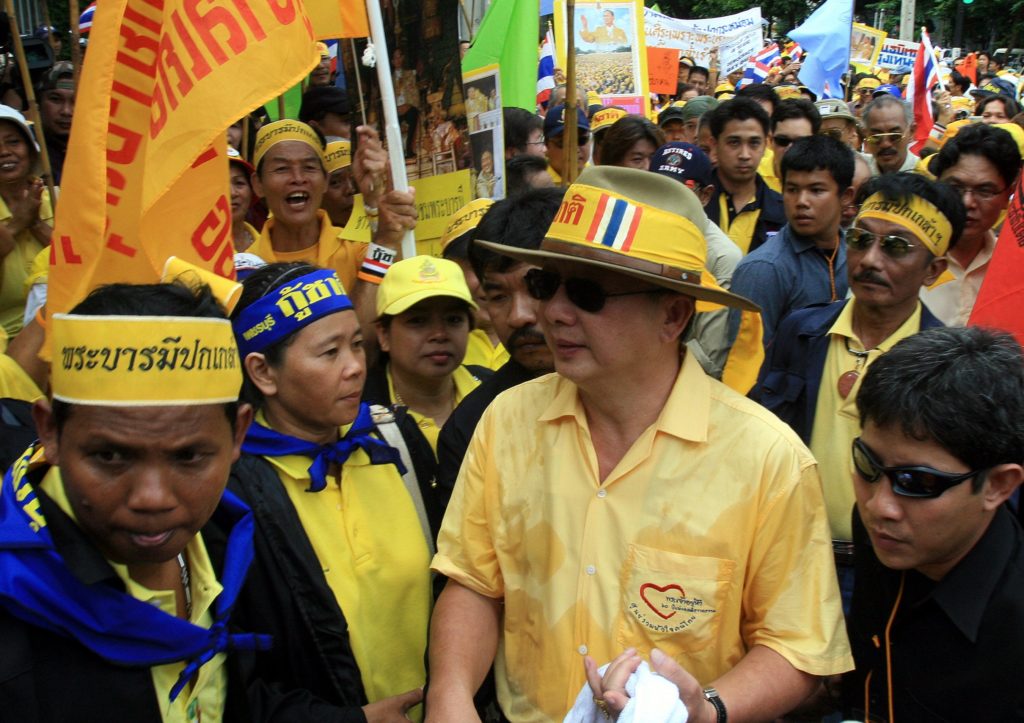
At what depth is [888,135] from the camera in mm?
7094

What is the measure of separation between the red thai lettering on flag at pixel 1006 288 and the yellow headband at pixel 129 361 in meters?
2.39

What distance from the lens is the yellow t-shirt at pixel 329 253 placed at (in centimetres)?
464

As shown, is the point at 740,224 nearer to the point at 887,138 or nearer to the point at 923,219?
the point at 887,138

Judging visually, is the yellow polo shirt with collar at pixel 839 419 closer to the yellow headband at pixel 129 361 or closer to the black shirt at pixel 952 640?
the black shirt at pixel 952 640

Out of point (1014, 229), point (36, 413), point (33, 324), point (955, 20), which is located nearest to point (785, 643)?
point (36, 413)

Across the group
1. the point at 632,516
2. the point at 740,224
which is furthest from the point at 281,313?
the point at 740,224

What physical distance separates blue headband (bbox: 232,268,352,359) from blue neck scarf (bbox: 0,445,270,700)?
2.44 ft

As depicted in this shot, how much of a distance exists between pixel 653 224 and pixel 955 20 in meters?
48.3

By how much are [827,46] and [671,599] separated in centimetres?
1043

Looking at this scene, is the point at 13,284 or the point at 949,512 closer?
the point at 949,512

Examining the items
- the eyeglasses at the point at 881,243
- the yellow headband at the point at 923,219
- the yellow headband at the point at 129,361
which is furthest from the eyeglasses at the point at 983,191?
the yellow headband at the point at 129,361

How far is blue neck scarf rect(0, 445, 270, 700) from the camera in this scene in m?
1.68

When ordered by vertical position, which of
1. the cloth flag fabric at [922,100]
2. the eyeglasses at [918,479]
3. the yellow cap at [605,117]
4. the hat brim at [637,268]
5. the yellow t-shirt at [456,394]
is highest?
the hat brim at [637,268]

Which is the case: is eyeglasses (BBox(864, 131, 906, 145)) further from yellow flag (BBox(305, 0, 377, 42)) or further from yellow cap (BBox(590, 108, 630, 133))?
A: yellow flag (BBox(305, 0, 377, 42))
